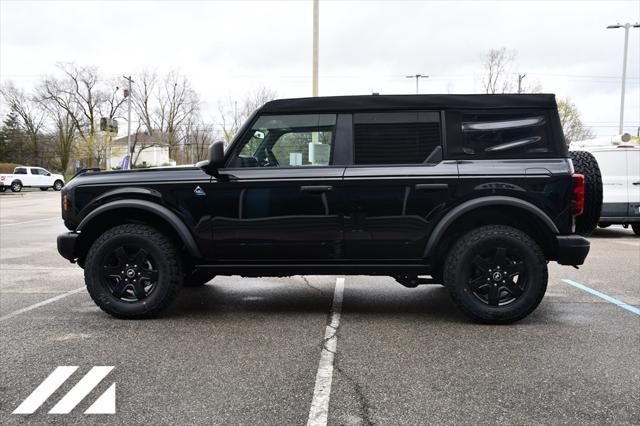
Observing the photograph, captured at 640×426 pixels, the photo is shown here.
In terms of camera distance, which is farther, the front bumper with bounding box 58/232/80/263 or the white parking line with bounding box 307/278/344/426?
the front bumper with bounding box 58/232/80/263

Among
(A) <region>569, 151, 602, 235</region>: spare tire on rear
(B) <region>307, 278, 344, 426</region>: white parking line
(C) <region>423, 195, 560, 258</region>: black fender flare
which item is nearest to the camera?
(B) <region>307, 278, 344, 426</region>: white parking line

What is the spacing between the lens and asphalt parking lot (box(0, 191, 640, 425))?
2727mm

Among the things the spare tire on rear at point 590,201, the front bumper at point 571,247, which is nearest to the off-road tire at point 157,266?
the front bumper at point 571,247

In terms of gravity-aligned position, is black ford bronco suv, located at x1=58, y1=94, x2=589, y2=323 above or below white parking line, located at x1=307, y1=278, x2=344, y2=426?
above

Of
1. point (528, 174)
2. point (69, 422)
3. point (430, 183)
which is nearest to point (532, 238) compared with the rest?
point (528, 174)

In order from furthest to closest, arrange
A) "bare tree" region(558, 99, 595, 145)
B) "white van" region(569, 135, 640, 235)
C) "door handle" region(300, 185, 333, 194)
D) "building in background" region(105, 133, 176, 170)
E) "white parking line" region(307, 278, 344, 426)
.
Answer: "building in background" region(105, 133, 176, 170), "bare tree" region(558, 99, 595, 145), "white van" region(569, 135, 640, 235), "door handle" region(300, 185, 333, 194), "white parking line" region(307, 278, 344, 426)

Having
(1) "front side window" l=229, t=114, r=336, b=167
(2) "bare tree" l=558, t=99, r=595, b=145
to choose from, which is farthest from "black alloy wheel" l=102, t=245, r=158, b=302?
(2) "bare tree" l=558, t=99, r=595, b=145

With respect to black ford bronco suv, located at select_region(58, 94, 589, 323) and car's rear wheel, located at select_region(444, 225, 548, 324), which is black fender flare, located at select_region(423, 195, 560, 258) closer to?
black ford bronco suv, located at select_region(58, 94, 589, 323)

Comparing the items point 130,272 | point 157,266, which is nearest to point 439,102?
point 157,266

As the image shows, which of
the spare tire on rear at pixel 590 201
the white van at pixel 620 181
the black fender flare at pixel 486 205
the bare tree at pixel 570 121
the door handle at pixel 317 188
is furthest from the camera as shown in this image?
the bare tree at pixel 570 121

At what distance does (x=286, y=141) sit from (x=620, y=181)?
9174 millimetres

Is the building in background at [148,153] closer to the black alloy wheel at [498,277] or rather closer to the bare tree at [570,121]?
the bare tree at [570,121]

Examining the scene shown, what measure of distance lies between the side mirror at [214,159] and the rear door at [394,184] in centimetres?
108

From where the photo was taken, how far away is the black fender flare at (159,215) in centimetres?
438
